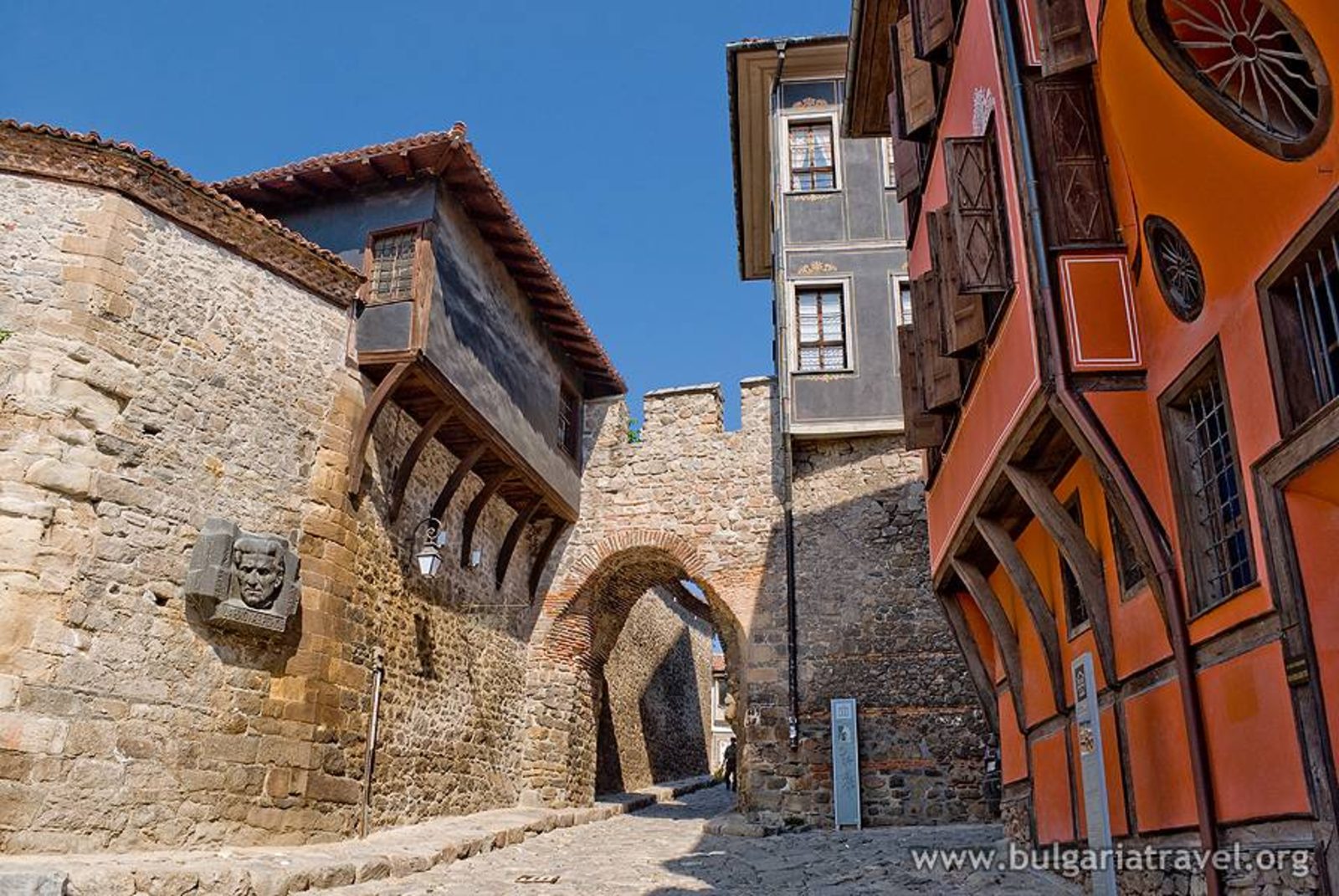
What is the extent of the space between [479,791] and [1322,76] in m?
11.7

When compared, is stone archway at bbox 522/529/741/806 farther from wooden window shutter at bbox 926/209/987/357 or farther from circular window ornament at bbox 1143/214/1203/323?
circular window ornament at bbox 1143/214/1203/323

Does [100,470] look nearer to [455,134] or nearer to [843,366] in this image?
[455,134]

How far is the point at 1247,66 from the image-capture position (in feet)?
13.9

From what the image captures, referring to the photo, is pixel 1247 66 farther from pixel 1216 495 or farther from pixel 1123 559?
pixel 1123 559

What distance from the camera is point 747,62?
49.6 ft

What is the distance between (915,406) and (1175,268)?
3.67 m

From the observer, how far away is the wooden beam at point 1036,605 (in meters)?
7.24

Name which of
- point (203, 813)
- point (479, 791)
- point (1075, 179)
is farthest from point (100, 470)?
point (1075, 179)

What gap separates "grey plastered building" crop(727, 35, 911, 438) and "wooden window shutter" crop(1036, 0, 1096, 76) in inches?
321

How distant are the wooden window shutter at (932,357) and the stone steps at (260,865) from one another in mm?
5847

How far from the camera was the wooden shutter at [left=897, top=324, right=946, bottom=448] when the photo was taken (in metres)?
8.77

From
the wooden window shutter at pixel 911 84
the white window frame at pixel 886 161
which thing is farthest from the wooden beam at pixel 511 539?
the wooden window shutter at pixel 911 84

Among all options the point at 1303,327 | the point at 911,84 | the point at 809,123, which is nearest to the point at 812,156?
the point at 809,123

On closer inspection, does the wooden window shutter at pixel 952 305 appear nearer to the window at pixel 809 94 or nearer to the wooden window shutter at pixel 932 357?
the wooden window shutter at pixel 932 357
